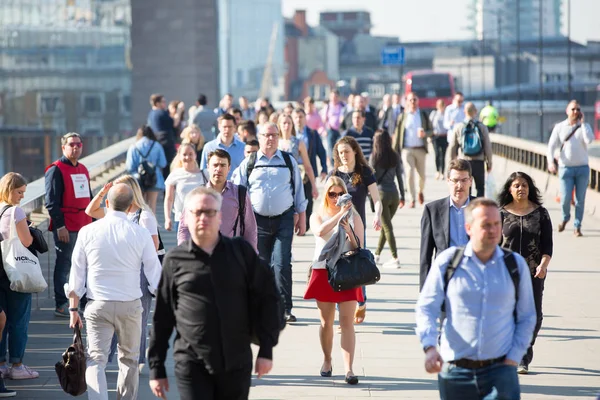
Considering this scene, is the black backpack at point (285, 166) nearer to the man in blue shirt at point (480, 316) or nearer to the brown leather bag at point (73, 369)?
the brown leather bag at point (73, 369)

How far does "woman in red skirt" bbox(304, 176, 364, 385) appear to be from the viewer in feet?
29.2

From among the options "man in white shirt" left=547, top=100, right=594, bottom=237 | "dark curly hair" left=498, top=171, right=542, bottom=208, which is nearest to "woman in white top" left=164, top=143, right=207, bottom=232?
"dark curly hair" left=498, top=171, right=542, bottom=208

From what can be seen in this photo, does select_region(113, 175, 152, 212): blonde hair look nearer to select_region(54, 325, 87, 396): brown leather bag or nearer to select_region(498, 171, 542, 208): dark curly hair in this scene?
select_region(54, 325, 87, 396): brown leather bag

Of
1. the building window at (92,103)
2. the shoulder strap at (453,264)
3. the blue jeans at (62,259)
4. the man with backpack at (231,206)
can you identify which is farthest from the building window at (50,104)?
the shoulder strap at (453,264)

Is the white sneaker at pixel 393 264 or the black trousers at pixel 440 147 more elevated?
the black trousers at pixel 440 147

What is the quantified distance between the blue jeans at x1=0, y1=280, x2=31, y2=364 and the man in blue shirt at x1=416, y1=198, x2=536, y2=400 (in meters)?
4.10

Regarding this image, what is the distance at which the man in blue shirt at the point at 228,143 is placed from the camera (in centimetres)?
1284

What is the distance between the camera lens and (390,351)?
33.3ft

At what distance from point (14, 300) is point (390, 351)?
3013 millimetres

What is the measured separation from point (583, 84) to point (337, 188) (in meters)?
109

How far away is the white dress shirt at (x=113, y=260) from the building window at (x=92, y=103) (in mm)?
71188

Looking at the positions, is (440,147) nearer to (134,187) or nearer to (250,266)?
(134,187)

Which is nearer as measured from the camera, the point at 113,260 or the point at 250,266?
the point at 250,266

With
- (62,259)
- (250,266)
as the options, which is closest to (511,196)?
(250,266)
